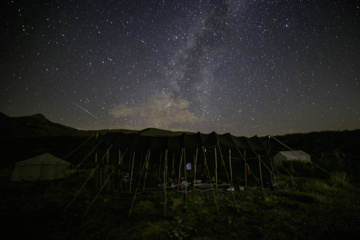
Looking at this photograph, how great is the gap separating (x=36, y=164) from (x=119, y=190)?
30.7 feet

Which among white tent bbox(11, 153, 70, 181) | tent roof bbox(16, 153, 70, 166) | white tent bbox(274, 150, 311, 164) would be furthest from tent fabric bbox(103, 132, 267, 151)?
white tent bbox(274, 150, 311, 164)

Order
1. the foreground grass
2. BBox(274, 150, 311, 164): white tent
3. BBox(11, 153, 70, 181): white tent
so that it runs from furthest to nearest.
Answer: BBox(274, 150, 311, 164): white tent < BBox(11, 153, 70, 181): white tent < the foreground grass

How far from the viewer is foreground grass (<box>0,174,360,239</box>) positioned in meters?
3.91

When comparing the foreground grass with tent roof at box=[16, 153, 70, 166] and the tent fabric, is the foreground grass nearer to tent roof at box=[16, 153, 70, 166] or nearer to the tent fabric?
the tent fabric

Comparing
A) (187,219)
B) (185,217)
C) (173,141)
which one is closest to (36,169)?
(173,141)

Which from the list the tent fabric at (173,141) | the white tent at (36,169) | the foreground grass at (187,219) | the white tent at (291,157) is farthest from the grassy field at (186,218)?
the white tent at (291,157)

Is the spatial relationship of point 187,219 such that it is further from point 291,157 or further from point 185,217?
point 291,157

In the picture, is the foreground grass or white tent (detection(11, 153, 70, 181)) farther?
white tent (detection(11, 153, 70, 181))

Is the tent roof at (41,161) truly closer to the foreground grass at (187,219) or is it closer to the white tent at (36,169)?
the white tent at (36,169)

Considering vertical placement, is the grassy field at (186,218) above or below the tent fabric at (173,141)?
below

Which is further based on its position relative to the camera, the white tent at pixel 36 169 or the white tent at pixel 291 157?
the white tent at pixel 291 157

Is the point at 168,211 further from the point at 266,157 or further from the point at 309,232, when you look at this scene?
the point at 266,157

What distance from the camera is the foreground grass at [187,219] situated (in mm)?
3908

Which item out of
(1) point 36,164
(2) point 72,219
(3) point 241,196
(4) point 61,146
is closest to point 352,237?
(3) point 241,196
